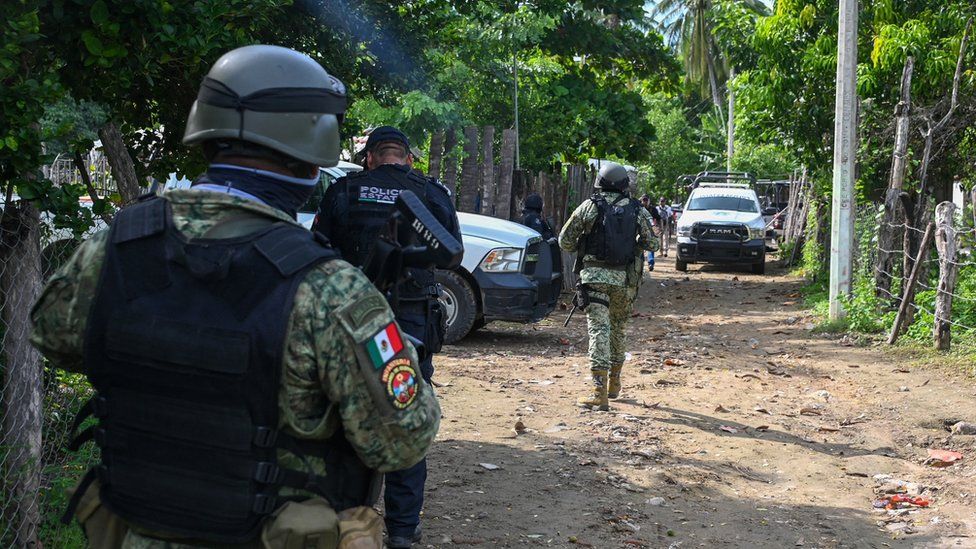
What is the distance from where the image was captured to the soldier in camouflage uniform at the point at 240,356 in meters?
2.14

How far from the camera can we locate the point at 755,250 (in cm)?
2177

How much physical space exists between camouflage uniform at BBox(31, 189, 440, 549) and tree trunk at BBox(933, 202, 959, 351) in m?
9.34

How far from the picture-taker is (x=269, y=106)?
2.30 m

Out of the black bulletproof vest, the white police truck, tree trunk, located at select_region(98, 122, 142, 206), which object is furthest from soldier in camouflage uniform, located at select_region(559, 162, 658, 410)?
the white police truck

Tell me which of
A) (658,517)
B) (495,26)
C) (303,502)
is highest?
(495,26)

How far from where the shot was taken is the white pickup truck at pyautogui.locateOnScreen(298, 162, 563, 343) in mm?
11078

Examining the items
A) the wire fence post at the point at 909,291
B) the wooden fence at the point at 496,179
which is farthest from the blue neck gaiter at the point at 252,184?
the wooden fence at the point at 496,179

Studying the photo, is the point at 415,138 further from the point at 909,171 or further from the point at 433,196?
the point at 433,196

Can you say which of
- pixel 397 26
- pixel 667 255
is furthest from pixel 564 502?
pixel 667 255

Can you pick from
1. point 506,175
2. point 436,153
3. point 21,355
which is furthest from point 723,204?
point 21,355

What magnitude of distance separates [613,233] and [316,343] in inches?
245

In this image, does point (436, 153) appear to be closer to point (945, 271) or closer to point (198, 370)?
point (945, 271)

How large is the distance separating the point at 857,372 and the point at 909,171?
13.9 ft

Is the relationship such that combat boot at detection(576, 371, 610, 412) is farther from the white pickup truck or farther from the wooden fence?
the wooden fence
